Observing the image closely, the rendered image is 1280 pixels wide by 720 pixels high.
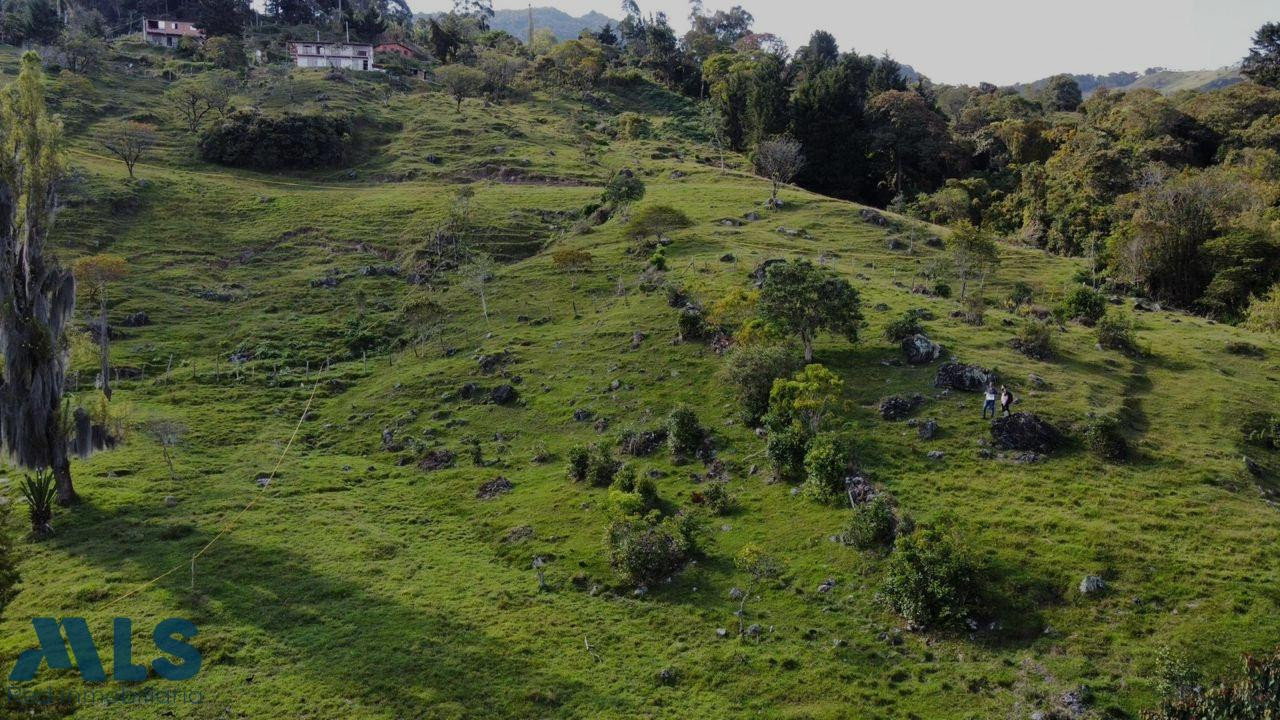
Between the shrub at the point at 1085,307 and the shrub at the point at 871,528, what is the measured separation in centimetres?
2958

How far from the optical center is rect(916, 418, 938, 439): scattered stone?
36375mm

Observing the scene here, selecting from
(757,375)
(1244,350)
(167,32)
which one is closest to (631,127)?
(757,375)

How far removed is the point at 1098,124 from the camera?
10050 cm

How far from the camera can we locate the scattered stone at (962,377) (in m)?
39.7

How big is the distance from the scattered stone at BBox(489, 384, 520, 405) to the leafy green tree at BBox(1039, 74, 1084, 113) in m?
123

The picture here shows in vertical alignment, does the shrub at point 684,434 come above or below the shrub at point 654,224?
below

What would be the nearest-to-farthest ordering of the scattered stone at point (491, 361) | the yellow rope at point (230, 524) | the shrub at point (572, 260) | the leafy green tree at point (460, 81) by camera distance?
the yellow rope at point (230, 524)
the scattered stone at point (491, 361)
the shrub at point (572, 260)
the leafy green tree at point (460, 81)

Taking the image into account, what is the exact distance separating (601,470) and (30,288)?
29148mm

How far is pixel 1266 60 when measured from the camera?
111 m

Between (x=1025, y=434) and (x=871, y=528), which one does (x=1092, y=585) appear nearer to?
(x=871, y=528)

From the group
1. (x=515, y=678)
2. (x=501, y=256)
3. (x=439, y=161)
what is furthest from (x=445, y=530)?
(x=439, y=161)

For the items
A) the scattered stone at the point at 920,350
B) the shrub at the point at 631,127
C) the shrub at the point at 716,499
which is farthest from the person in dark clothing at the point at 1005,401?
the shrub at the point at 631,127

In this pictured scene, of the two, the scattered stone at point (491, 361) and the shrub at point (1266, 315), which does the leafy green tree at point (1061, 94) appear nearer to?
the shrub at point (1266, 315)

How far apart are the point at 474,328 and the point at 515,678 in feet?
138
